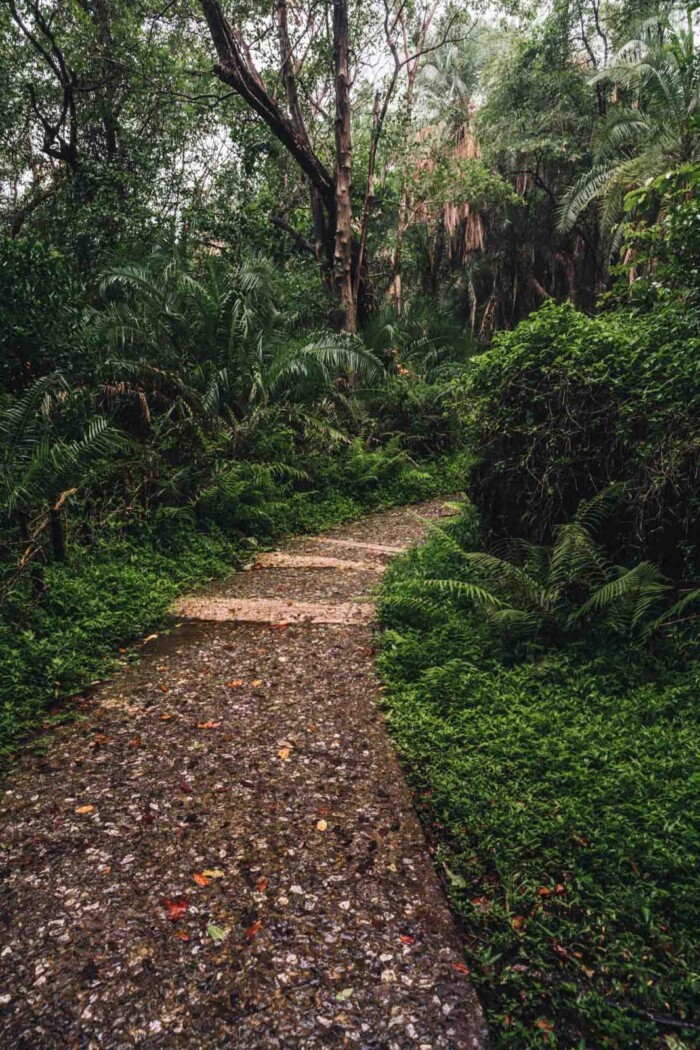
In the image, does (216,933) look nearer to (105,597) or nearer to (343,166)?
(105,597)

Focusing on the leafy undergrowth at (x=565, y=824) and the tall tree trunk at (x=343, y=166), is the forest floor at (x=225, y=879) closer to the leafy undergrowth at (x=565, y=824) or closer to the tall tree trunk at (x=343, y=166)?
the leafy undergrowth at (x=565, y=824)

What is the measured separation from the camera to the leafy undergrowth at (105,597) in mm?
3502

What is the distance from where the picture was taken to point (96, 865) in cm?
231

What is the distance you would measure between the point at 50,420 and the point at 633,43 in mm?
13902

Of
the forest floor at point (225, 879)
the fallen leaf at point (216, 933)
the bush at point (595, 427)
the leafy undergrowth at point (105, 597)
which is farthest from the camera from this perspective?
the bush at point (595, 427)

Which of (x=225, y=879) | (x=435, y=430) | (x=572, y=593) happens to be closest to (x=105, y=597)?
(x=225, y=879)

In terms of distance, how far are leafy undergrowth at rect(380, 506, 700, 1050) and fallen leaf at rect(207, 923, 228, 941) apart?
776mm

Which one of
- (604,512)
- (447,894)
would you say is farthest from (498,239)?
(447,894)

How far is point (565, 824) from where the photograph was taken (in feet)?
7.64

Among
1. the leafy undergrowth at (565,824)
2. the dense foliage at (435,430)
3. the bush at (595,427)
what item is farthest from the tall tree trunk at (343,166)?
the leafy undergrowth at (565,824)

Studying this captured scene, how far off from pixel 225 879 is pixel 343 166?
10262mm

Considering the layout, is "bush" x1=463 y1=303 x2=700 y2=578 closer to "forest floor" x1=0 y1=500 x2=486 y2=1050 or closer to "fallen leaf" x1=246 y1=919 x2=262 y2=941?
"forest floor" x1=0 y1=500 x2=486 y2=1050

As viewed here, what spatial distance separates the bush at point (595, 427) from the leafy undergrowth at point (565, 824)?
1.01m

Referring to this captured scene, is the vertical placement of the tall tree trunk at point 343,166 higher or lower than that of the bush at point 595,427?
higher
